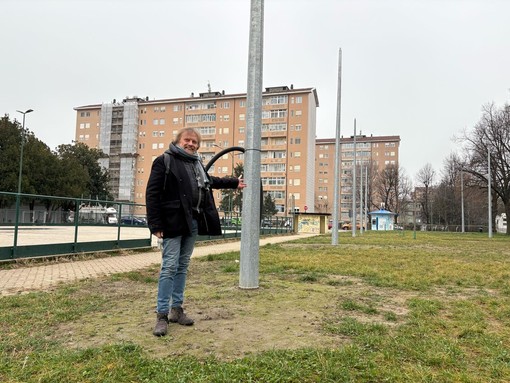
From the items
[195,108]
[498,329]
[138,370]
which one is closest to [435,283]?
[498,329]

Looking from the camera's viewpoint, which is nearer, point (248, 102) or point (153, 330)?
point (153, 330)

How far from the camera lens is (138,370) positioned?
8.88 ft

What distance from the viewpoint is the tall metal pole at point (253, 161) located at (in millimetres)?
5743

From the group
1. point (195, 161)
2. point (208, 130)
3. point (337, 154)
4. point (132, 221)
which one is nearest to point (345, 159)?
point (208, 130)

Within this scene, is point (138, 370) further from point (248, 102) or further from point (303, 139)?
point (303, 139)

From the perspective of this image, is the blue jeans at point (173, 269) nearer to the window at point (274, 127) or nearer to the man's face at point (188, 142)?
the man's face at point (188, 142)

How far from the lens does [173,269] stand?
3.80m

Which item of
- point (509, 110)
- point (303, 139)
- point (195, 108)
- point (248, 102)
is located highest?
point (195, 108)

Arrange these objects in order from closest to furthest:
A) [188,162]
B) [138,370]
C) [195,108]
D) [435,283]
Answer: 1. [138,370]
2. [188,162]
3. [435,283]
4. [195,108]

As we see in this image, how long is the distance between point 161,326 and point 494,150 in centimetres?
4244

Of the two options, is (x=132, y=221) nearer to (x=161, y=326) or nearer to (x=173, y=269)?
(x=173, y=269)

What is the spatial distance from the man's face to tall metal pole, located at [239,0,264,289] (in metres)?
1.96

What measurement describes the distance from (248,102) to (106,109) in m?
95.7

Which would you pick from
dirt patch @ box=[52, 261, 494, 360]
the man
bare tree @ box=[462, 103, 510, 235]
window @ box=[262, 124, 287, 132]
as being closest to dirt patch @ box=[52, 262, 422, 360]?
dirt patch @ box=[52, 261, 494, 360]
